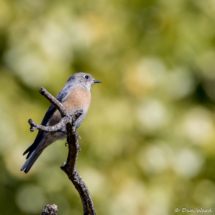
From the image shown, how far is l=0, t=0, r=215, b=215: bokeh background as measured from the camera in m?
5.22

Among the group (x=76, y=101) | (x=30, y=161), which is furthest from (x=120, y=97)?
(x=30, y=161)

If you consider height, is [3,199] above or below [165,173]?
below

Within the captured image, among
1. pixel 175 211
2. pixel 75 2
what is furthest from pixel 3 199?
pixel 75 2

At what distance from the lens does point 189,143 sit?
19.5 feet

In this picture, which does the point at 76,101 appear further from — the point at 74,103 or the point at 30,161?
the point at 30,161

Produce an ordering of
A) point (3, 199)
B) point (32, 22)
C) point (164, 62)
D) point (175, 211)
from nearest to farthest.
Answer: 1. point (3, 199)
2. point (175, 211)
3. point (32, 22)
4. point (164, 62)

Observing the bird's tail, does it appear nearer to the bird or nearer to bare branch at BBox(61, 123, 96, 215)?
the bird

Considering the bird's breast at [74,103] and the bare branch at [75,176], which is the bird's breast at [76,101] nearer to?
the bird's breast at [74,103]

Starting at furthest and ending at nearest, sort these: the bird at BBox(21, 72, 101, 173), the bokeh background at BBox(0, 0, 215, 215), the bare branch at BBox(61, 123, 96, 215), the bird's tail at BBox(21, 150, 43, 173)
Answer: the bokeh background at BBox(0, 0, 215, 215), the bird at BBox(21, 72, 101, 173), the bird's tail at BBox(21, 150, 43, 173), the bare branch at BBox(61, 123, 96, 215)

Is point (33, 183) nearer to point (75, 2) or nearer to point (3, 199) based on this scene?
point (3, 199)

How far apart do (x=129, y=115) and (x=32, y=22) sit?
2.44 metres

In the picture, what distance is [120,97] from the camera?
582 centimetres

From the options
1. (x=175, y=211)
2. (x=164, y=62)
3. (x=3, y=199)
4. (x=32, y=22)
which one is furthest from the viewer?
(x=164, y=62)

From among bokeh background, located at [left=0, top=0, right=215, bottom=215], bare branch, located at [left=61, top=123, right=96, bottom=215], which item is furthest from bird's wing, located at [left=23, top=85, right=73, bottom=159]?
bare branch, located at [left=61, top=123, right=96, bottom=215]
